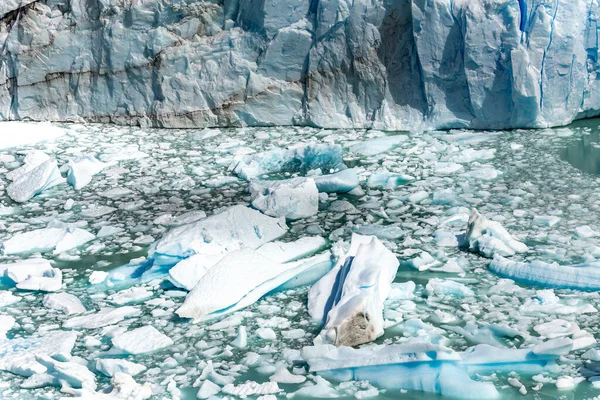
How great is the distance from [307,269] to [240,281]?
33 centimetres

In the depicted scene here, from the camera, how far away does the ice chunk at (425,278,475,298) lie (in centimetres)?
303

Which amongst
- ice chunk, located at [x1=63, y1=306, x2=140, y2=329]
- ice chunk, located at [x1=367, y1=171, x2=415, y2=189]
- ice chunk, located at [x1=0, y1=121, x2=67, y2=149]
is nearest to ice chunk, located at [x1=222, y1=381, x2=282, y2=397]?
ice chunk, located at [x1=63, y1=306, x2=140, y2=329]

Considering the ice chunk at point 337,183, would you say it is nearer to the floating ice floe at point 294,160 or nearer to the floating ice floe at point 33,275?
the floating ice floe at point 294,160

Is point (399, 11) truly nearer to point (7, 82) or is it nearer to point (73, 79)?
point (73, 79)

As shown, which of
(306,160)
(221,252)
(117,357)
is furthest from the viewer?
(306,160)

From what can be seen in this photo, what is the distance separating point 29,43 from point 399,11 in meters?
2.56

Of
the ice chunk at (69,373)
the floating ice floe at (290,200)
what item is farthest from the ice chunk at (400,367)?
the floating ice floe at (290,200)

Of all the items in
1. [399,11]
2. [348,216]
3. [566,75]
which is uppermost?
[399,11]

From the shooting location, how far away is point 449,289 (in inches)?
120

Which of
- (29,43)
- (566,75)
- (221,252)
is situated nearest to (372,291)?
(221,252)

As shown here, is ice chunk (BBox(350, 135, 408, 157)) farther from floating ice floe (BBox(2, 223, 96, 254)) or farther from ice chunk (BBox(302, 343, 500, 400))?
ice chunk (BBox(302, 343, 500, 400))

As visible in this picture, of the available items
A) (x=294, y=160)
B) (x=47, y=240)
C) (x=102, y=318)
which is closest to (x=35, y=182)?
(x=47, y=240)

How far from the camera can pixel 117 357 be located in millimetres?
2713

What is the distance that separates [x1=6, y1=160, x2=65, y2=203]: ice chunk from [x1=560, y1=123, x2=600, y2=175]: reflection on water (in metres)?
2.78
